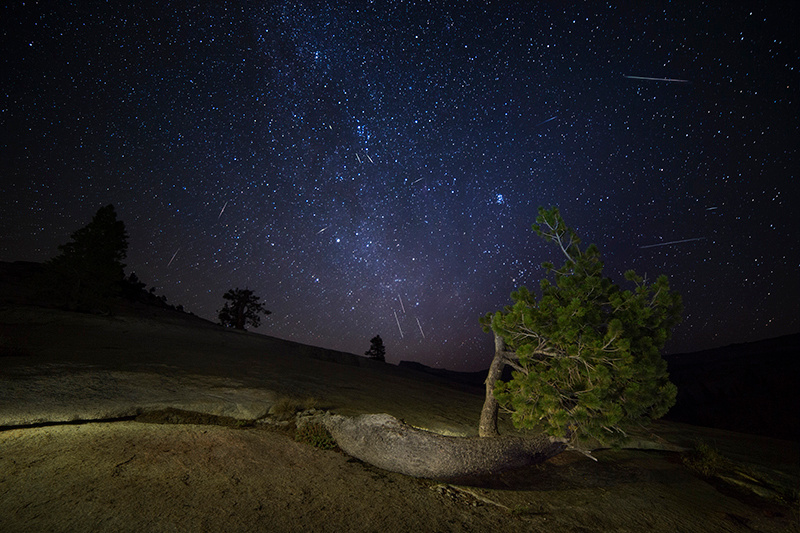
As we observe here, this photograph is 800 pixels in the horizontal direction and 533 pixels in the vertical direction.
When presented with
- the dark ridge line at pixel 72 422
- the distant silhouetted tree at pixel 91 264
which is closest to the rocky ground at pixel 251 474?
the dark ridge line at pixel 72 422

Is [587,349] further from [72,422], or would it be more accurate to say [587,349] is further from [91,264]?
[91,264]

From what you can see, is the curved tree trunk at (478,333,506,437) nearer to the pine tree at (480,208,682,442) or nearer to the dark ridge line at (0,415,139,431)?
the pine tree at (480,208,682,442)

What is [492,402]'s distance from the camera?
928 cm

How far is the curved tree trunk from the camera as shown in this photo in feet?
29.9

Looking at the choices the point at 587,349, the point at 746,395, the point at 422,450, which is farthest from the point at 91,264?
the point at 746,395

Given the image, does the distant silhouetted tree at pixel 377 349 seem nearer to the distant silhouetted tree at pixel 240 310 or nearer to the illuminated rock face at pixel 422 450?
the distant silhouetted tree at pixel 240 310

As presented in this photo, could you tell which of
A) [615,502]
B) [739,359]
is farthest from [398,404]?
[739,359]

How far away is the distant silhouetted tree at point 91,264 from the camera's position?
21828 mm

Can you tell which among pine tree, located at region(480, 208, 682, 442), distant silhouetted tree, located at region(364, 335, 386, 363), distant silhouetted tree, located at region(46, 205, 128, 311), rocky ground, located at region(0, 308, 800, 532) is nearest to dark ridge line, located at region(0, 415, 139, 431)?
rocky ground, located at region(0, 308, 800, 532)

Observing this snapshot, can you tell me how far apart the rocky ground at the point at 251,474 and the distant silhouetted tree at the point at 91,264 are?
1287 centimetres

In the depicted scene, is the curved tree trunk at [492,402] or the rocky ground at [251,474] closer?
the rocky ground at [251,474]

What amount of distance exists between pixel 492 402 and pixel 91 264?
2694cm

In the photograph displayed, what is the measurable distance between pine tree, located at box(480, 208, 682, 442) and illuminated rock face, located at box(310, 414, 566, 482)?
98 centimetres

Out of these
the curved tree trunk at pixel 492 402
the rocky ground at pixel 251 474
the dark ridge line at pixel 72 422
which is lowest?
the dark ridge line at pixel 72 422
